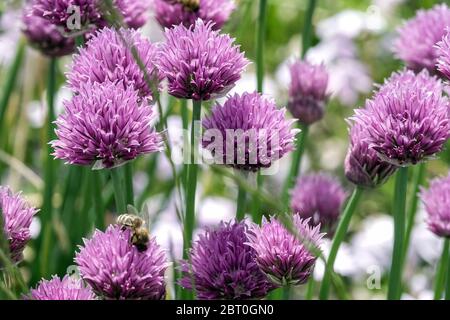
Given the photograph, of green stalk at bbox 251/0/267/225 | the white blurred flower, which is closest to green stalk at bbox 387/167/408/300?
green stalk at bbox 251/0/267/225

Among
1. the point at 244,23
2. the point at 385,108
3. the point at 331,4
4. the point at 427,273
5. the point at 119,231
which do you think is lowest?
the point at 427,273

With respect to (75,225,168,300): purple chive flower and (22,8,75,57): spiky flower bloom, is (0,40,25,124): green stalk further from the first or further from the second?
(75,225,168,300): purple chive flower

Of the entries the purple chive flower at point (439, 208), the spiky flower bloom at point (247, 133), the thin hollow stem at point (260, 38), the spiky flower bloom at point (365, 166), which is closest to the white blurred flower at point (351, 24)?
the thin hollow stem at point (260, 38)

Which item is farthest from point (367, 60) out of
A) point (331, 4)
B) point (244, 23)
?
point (244, 23)

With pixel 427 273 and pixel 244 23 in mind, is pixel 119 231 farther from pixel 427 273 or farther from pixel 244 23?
pixel 427 273

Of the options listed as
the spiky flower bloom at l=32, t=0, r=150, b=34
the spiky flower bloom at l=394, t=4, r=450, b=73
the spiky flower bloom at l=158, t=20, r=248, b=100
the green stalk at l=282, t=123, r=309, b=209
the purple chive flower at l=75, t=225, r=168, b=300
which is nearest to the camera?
the purple chive flower at l=75, t=225, r=168, b=300

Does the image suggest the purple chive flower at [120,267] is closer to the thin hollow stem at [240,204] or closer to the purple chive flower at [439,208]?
the thin hollow stem at [240,204]
